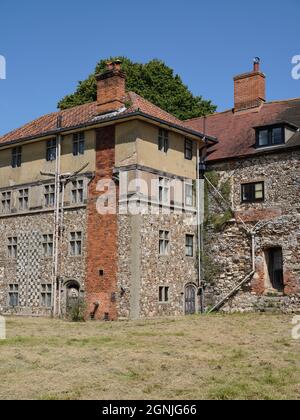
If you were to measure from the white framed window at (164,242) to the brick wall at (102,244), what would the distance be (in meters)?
2.34

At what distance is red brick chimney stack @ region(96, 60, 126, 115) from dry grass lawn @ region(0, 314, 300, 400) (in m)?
11.5

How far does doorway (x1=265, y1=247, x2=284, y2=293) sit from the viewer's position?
1098 inches

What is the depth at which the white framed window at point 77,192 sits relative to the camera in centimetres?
2822

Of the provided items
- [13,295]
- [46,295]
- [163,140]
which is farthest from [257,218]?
[13,295]

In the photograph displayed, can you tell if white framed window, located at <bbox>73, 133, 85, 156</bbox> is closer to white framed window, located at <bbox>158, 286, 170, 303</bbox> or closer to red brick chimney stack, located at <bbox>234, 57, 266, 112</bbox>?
white framed window, located at <bbox>158, 286, 170, 303</bbox>

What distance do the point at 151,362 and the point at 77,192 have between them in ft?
51.9

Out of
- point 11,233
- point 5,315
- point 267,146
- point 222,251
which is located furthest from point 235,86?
point 5,315

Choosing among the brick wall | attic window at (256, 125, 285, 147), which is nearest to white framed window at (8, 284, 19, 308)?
the brick wall

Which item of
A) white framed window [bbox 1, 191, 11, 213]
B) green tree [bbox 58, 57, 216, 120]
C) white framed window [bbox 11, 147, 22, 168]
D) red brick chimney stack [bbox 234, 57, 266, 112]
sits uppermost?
green tree [bbox 58, 57, 216, 120]

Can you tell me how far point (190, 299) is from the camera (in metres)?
28.5

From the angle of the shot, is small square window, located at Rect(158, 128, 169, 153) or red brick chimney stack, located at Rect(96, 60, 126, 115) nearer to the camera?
small square window, located at Rect(158, 128, 169, 153)

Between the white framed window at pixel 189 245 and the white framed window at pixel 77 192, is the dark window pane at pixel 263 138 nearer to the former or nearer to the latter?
the white framed window at pixel 189 245

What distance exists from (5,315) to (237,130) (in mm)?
16135

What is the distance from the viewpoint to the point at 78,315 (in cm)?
2606
